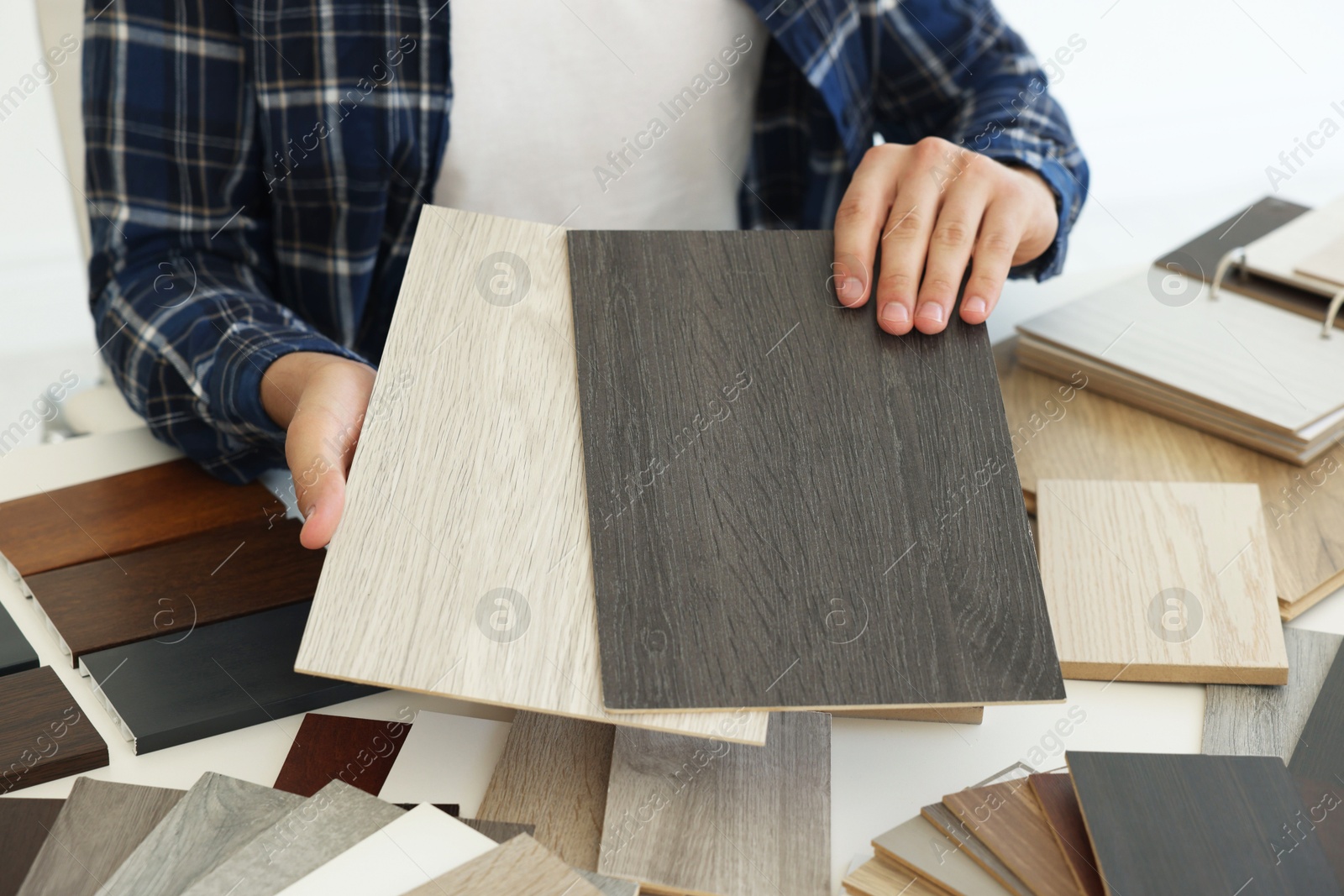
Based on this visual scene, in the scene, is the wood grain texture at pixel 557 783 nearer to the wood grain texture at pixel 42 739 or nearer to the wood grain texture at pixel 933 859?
the wood grain texture at pixel 933 859

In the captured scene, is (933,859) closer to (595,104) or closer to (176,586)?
(176,586)

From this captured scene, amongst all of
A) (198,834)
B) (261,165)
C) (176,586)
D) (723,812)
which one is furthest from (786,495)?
(261,165)

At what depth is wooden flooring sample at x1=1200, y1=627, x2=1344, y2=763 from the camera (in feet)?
2.38

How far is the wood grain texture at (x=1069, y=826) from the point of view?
1.92 feet

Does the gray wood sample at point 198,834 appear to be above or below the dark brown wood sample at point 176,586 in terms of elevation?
above

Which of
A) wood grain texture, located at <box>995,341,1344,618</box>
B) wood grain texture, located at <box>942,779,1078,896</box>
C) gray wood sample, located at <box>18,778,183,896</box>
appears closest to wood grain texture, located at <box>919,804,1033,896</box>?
wood grain texture, located at <box>942,779,1078,896</box>

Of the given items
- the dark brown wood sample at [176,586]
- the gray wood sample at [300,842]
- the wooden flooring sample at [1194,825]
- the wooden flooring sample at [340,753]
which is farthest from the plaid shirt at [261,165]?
the wooden flooring sample at [1194,825]

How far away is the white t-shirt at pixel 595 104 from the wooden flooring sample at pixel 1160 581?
2.21ft

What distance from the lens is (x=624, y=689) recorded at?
2.02ft

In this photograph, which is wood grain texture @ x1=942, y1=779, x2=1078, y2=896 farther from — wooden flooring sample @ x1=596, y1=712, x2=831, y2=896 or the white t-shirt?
the white t-shirt

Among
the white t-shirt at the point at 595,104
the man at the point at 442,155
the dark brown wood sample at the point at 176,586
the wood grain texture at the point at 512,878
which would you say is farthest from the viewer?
the white t-shirt at the point at 595,104

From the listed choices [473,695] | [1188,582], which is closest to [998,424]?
[1188,582]

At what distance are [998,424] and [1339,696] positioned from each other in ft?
1.10

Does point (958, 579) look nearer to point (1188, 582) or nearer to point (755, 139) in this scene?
point (1188, 582)
